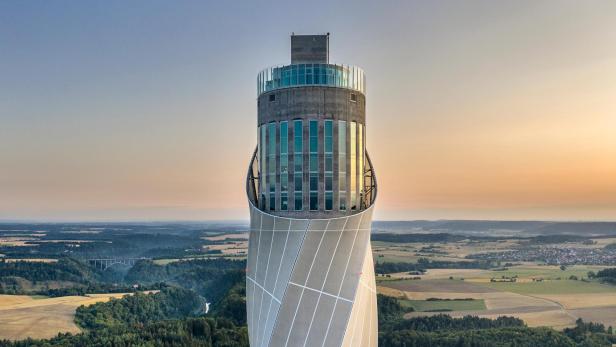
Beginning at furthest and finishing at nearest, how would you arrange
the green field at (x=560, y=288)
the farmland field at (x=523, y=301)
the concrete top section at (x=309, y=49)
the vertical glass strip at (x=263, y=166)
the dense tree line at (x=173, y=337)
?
the green field at (x=560, y=288) → the farmland field at (x=523, y=301) → the dense tree line at (x=173, y=337) → the concrete top section at (x=309, y=49) → the vertical glass strip at (x=263, y=166)

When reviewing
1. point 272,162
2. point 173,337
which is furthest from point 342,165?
point 173,337

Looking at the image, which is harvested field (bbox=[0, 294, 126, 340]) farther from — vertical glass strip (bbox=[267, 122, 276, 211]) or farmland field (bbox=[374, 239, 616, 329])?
vertical glass strip (bbox=[267, 122, 276, 211])

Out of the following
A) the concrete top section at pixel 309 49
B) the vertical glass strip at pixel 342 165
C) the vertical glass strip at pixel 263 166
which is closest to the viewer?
the vertical glass strip at pixel 342 165

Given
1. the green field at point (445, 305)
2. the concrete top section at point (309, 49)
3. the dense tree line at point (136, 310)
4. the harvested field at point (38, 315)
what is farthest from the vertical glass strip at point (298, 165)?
the dense tree line at point (136, 310)

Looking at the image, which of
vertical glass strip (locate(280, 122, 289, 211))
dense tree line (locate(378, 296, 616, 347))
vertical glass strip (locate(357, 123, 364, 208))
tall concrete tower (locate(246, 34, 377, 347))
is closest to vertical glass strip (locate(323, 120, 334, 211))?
tall concrete tower (locate(246, 34, 377, 347))

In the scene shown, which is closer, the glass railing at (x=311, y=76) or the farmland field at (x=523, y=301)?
the glass railing at (x=311, y=76)

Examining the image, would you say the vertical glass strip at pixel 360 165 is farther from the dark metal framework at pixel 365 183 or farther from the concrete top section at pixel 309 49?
the concrete top section at pixel 309 49

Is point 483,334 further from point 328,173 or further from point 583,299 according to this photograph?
point 328,173
